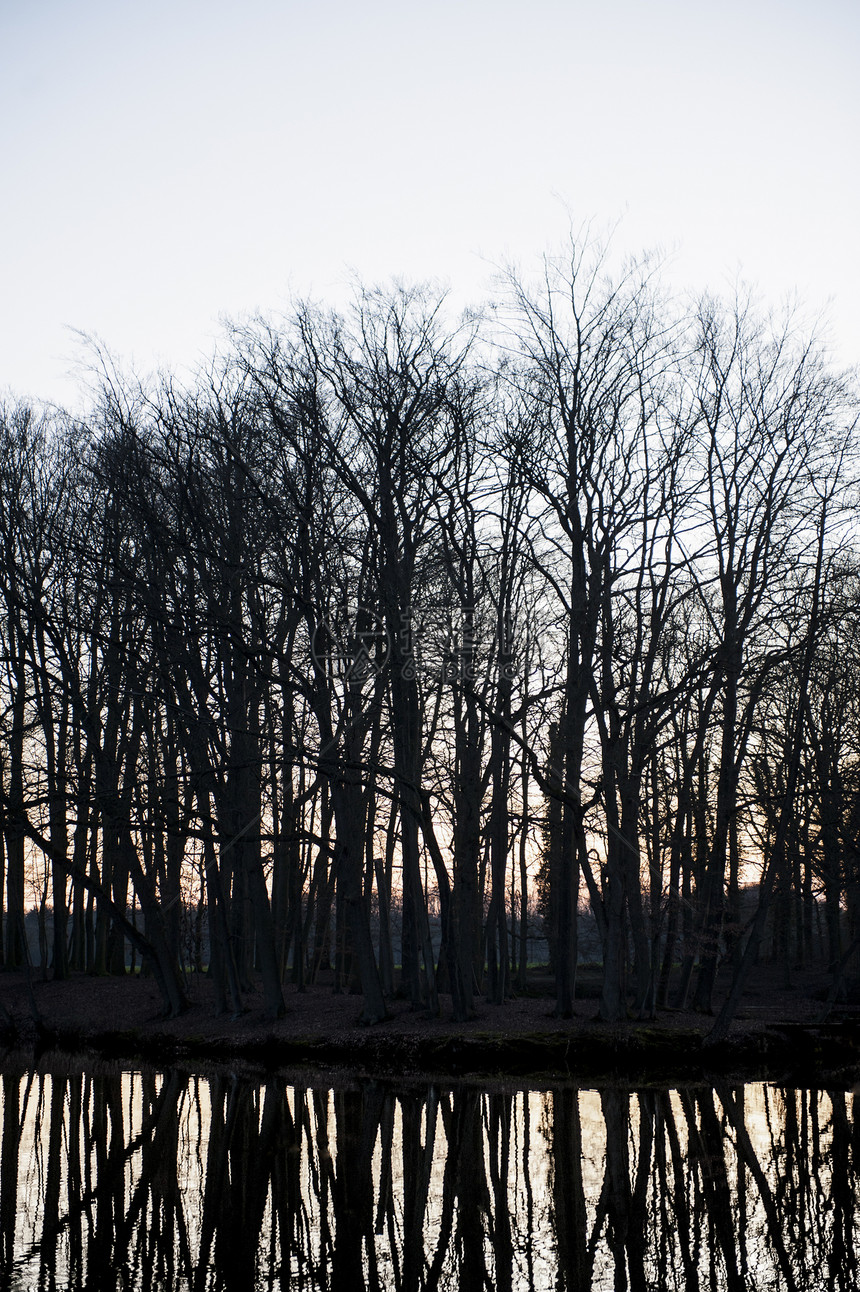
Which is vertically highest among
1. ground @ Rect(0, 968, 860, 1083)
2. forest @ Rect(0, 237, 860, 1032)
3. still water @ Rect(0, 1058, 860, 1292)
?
forest @ Rect(0, 237, 860, 1032)

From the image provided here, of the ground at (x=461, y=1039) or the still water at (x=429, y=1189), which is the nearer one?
the still water at (x=429, y=1189)

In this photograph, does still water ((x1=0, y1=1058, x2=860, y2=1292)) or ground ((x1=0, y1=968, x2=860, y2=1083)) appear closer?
still water ((x1=0, y1=1058, x2=860, y2=1292))

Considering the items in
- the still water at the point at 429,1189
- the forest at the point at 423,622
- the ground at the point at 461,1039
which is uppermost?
the forest at the point at 423,622

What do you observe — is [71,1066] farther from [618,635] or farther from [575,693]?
[618,635]

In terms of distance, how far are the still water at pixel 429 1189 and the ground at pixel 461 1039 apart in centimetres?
293

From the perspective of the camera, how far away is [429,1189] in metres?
9.49

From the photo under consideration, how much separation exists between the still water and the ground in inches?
115

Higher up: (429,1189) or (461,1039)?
(429,1189)

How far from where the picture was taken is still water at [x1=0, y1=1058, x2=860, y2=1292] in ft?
23.4

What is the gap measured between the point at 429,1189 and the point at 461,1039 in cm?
891

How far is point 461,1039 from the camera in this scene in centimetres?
1817

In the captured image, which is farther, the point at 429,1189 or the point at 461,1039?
the point at 461,1039

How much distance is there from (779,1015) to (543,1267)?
674 inches

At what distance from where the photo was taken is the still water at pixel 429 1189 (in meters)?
7.13
